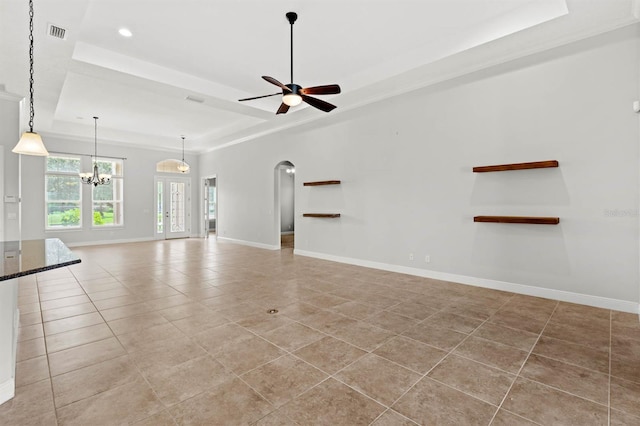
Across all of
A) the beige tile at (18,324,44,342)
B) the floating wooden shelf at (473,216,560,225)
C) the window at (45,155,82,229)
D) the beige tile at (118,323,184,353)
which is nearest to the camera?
the beige tile at (118,323,184,353)

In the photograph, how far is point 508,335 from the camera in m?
3.05

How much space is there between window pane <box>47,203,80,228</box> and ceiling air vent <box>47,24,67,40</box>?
276 inches

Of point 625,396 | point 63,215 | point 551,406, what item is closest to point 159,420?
point 551,406

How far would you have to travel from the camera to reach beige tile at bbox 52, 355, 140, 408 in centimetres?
211

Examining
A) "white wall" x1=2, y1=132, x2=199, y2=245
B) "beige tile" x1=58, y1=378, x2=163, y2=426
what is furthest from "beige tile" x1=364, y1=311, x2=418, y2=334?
"white wall" x1=2, y1=132, x2=199, y2=245

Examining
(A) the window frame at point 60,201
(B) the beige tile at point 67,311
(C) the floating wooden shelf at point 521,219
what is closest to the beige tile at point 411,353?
(C) the floating wooden shelf at point 521,219

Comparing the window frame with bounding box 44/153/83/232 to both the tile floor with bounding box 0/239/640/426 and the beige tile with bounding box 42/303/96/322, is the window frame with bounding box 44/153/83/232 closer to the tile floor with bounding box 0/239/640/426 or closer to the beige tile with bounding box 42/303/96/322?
the tile floor with bounding box 0/239/640/426

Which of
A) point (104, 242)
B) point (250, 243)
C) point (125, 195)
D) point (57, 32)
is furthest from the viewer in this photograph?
point (125, 195)

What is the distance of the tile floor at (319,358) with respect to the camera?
1.95 m

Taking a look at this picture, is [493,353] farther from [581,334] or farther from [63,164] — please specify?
[63,164]

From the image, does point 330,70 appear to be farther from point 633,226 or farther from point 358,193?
point 633,226

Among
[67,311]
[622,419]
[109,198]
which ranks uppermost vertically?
[109,198]

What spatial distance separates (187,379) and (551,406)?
8.15 feet

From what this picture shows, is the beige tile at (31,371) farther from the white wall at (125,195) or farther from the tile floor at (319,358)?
the white wall at (125,195)
